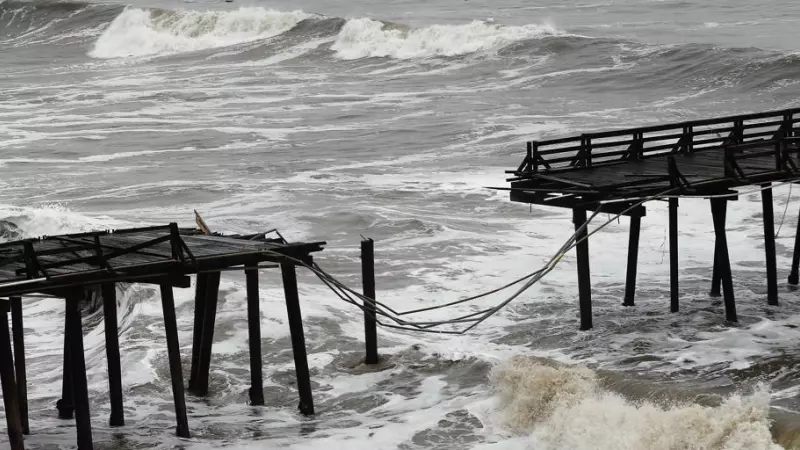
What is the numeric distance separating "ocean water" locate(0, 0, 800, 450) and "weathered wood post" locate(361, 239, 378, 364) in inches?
9.6

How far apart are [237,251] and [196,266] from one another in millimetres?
727

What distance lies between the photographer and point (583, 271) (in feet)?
57.9

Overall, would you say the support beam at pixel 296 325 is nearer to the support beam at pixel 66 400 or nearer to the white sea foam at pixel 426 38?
the support beam at pixel 66 400

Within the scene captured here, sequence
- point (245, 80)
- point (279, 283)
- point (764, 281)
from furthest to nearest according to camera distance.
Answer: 1. point (245, 80)
2. point (279, 283)
3. point (764, 281)

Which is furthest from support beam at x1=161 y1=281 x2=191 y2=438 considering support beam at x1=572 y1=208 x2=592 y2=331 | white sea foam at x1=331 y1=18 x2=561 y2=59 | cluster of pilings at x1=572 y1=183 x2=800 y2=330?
white sea foam at x1=331 y1=18 x2=561 y2=59

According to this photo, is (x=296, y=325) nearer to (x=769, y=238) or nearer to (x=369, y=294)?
(x=369, y=294)

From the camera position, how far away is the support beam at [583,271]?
17406mm

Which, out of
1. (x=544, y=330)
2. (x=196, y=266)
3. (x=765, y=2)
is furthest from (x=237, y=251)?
(x=765, y=2)

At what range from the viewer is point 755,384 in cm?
1512

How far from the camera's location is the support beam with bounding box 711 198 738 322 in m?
17.2

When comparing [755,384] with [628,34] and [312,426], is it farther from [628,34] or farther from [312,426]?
[628,34]

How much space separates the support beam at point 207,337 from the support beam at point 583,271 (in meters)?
4.90

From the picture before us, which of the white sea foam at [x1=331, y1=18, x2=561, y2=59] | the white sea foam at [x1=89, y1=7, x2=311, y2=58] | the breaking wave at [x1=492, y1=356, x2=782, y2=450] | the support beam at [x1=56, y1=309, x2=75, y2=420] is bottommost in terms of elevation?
the breaking wave at [x1=492, y1=356, x2=782, y2=450]

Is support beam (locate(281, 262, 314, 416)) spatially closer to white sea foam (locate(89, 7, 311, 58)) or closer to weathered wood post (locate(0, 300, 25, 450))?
weathered wood post (locate(0, 300, 25, 450))
